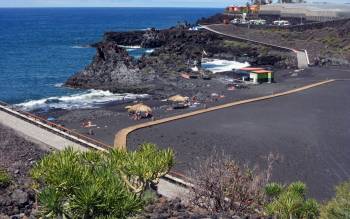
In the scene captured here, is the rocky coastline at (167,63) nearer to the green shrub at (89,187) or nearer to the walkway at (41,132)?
the walkway at (41,132)

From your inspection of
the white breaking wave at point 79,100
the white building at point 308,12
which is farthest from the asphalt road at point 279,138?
the white building at point 308,12

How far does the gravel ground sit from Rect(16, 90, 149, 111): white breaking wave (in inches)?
512

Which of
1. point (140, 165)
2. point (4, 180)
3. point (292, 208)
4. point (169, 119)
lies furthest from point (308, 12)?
point (140, 165)

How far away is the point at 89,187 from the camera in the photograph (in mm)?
11820

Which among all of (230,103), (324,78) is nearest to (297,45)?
(324,78)

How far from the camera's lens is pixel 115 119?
40375 mm

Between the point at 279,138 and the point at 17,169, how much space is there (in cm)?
1673

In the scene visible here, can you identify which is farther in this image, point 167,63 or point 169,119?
point 167,63

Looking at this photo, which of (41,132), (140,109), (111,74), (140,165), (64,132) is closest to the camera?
(140,165)

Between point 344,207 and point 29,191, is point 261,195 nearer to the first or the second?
point 344,207

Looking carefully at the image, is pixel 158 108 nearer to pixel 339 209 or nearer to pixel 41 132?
pixel 41 132

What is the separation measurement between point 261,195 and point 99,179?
8275 millimetres

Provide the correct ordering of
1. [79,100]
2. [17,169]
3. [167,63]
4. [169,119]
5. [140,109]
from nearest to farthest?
[17,169] < [169,119] < [140,109] < [79,100] < [167,63]

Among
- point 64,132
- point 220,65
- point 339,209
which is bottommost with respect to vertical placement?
point 220,65
